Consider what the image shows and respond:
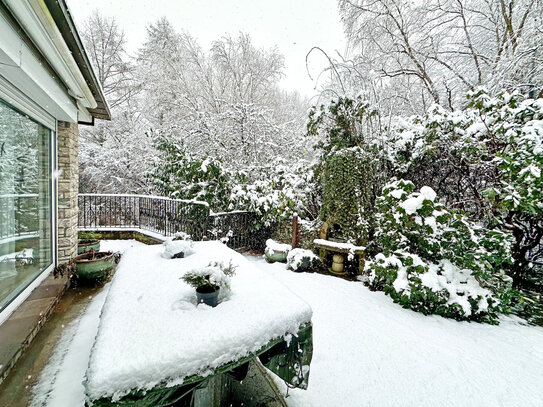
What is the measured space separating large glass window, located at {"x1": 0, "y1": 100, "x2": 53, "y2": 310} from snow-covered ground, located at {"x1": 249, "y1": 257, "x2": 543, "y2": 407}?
279 centimetres

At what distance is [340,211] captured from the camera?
16.0 feet

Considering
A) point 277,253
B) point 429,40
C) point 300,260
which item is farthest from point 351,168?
point 429,40

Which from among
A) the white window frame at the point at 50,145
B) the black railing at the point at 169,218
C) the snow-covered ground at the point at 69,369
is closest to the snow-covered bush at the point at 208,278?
the snow-covered ground at the point at 69,369

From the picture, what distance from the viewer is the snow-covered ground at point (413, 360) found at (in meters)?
1.96

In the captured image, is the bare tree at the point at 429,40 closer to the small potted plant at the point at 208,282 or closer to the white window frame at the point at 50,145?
the small potted plant at the point at 208,282

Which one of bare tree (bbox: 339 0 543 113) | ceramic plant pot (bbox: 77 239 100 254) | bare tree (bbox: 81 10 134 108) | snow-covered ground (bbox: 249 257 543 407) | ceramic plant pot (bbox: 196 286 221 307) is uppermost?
bare tree (bbox: 81 10 134 108)

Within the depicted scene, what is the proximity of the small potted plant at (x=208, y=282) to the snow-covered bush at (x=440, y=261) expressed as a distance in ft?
8.93

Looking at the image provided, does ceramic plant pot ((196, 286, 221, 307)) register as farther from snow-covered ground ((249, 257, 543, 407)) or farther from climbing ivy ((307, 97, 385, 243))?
climbing ivy ((307, 97, 385, 243))

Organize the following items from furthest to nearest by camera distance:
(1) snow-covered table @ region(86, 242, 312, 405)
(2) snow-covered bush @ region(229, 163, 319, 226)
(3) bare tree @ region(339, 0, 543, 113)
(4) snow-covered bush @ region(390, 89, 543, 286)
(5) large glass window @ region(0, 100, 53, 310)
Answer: (2) snow-covered bush @ region(229, 163, 319, 226) < (3) bare tree @ region(339, 0, 543, 113) < (4) snow-covered bush @ region(390, 89, 543, 286) < (5) large glass window @ region(0, 100, 53, 310) < (1) snow-covered table @ region(86, 242, 312, 405)

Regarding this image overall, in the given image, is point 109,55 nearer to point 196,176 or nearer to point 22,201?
point 196,176

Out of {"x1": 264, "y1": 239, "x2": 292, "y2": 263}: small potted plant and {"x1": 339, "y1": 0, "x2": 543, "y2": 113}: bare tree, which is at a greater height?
{"x1": 339, "y1": 0, "x2": 543, "y2": 113}: bare tree

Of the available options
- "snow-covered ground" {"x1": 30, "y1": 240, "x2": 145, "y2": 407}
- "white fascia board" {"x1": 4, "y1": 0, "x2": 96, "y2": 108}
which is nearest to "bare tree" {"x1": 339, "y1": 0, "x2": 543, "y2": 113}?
"white fascia board" {"x1": 4, "y1": 0, "x2": 96, "y2": 108}

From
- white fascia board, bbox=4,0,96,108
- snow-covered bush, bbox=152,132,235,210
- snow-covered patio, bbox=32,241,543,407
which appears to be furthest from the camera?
snow-covered bush, bbox=152,132,235,210

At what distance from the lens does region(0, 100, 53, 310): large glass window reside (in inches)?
91.2
